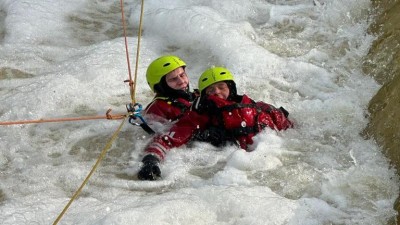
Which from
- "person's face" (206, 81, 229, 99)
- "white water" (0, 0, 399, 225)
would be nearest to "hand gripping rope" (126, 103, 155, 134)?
"white water" (0, 0, 399, 225)

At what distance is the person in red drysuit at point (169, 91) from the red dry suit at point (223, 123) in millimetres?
177

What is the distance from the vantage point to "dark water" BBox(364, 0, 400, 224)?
4188 millimetres

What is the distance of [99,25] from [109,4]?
0.90m

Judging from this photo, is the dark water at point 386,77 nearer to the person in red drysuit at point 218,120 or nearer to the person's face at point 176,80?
the person in red drysuit at point 218,120

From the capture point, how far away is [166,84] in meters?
4.90

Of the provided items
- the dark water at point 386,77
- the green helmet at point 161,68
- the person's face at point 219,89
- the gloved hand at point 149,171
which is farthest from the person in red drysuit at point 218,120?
the dark water at point 386,77

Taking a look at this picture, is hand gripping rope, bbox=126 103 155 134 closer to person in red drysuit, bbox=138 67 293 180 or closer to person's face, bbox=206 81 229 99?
person in red drysuit, bbox=138 67 293 180

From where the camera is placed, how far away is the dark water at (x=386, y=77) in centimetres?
419

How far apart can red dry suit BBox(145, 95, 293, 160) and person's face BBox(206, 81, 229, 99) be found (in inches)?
4.0

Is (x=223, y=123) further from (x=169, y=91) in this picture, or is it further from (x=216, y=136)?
→ (x=169, y=91)

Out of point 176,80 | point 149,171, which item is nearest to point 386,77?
point 176,80

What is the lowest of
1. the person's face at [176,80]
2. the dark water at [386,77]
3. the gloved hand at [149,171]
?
the gloved hand at [149,171]

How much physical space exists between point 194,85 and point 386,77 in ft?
6.56

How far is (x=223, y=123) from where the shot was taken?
181 inches
